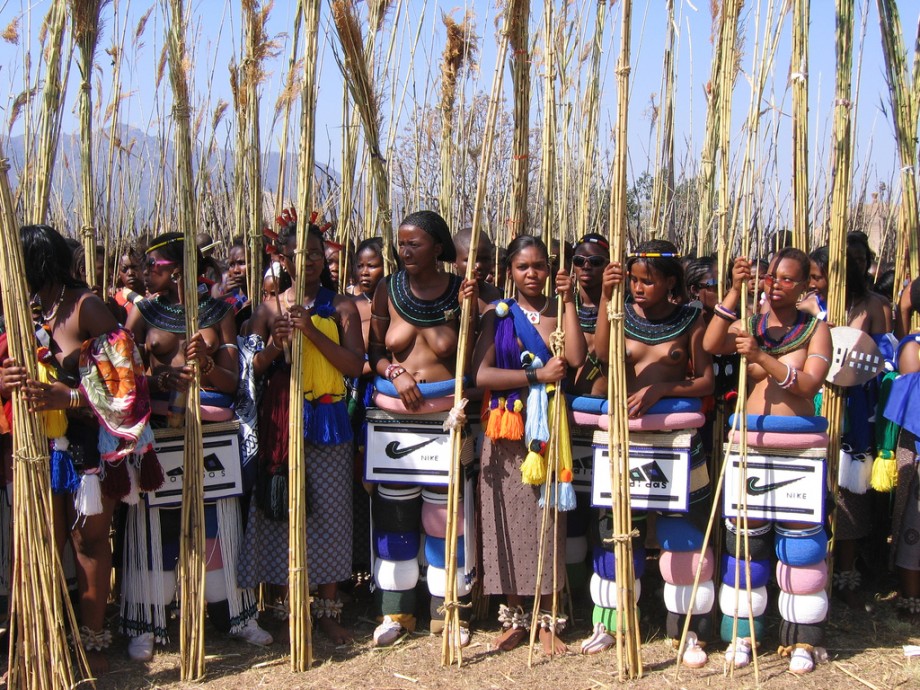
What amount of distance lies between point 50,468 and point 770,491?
106 inches

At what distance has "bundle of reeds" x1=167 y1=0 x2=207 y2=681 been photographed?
3180 mm

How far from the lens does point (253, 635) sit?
371 centimetres

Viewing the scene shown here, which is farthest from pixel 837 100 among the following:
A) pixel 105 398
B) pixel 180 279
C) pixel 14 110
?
pixel 14 110

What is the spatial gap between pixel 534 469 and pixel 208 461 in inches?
52.0

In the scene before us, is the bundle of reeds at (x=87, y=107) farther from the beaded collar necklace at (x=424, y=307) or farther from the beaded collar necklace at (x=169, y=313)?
the beaded collar necklace at (x=424, y=307)

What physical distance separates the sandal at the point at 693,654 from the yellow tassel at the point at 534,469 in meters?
0.88

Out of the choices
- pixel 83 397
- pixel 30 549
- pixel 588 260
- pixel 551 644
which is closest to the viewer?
pixel 30 549

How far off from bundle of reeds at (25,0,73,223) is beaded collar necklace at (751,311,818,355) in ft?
9.57

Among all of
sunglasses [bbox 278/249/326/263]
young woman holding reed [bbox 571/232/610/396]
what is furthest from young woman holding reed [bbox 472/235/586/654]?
sunglasses [bbox 278/249/326/263]

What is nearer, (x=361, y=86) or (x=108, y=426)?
(x=108, y=426)

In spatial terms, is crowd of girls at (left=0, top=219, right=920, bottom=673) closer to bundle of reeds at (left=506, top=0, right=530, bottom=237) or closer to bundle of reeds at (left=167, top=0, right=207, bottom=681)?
bundle of reeds at (left=167, top=0, right=207, bottom=681)

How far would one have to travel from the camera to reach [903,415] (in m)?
3.73

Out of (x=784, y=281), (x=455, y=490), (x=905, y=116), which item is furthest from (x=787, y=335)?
(x=905, y=116)

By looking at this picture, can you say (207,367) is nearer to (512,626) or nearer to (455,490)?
(455,490)
